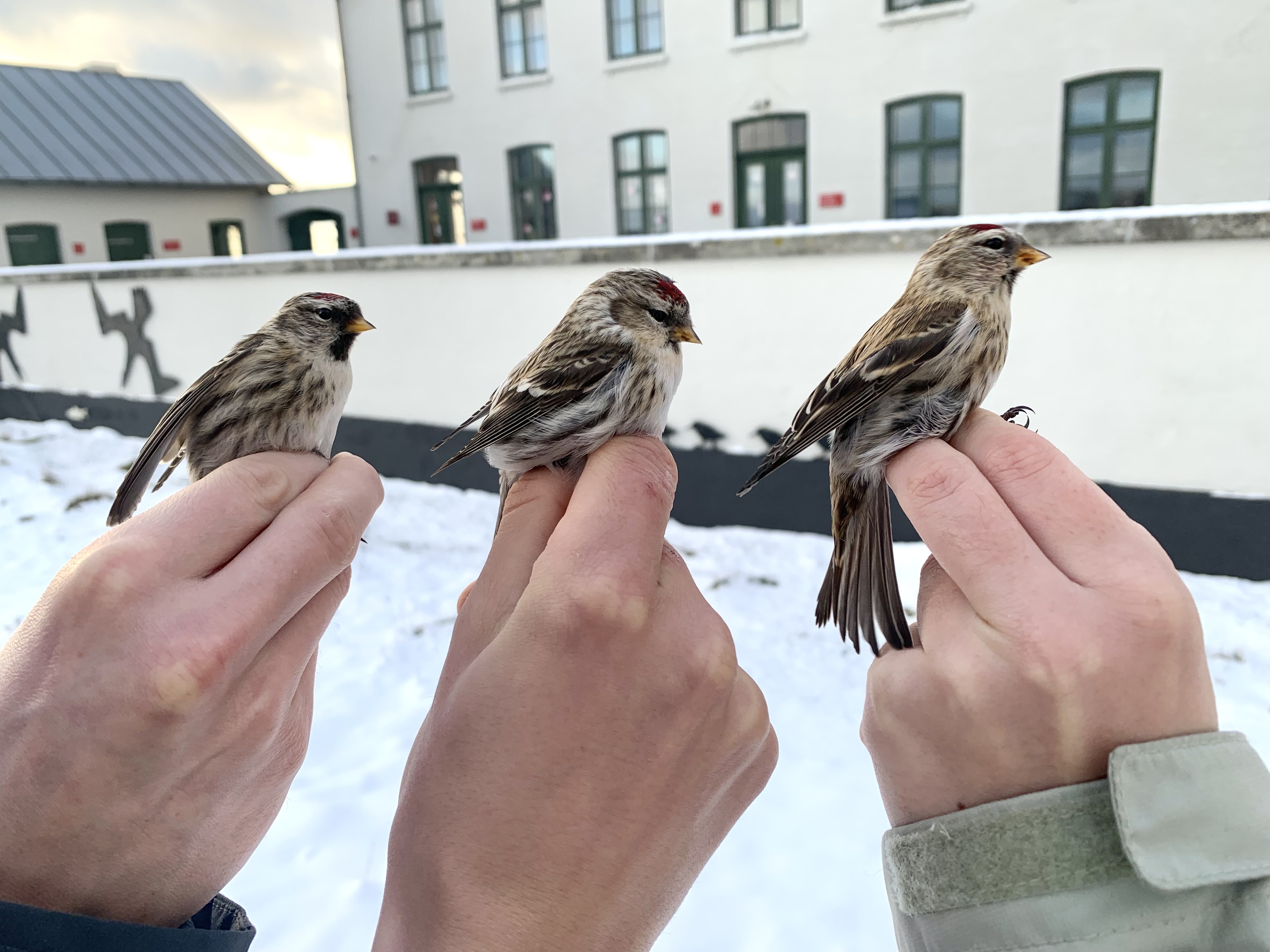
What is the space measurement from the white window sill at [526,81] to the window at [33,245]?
309 inches

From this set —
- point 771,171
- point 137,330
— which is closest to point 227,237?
point 137,330

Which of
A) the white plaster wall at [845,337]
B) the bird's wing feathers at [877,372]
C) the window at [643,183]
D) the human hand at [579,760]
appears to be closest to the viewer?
the human hand at [579,760]

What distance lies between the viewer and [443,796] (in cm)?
86

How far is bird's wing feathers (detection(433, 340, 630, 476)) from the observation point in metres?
1.47

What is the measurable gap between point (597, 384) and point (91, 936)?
3.48 ft

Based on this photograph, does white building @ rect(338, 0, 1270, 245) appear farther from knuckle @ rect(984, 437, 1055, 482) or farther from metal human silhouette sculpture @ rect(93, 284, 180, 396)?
knuckle @ rect(984, 437, 1055, 482)

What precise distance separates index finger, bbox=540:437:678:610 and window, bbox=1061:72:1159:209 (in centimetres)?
944

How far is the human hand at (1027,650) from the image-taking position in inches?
33.6

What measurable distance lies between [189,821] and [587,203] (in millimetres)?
11318

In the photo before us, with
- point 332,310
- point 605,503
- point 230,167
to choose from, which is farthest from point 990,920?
point 230,167

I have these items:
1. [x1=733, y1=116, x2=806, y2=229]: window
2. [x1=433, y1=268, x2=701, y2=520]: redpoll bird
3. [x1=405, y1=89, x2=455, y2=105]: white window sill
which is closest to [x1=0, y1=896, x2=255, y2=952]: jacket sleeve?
[x1=433, y1=268, x2=701, y2=520]: redpoll bird

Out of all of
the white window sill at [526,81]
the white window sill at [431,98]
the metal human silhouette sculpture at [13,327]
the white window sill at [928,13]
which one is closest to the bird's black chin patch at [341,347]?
the metal human silhouette sculpture at [13,327]

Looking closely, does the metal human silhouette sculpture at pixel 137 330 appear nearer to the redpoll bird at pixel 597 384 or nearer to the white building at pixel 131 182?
the redpoll bird at pixel 597 384

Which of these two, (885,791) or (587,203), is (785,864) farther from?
(587,203)
